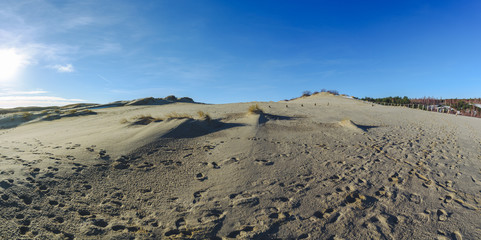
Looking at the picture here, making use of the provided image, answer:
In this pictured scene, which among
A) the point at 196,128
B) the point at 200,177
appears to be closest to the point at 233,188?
the point at 200,177

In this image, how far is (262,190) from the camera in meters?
3.37

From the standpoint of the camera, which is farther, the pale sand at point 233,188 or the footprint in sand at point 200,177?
the footprint in sand at point 200,177

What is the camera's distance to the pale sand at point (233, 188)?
2.63 m

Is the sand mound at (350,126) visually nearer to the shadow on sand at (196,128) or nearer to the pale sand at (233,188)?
the pale sand at (233,188)

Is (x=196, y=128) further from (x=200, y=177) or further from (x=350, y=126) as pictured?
(x=350, y=126)

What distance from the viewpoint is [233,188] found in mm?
3418

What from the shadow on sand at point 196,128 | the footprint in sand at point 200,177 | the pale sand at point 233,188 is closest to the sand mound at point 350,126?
the pale sand at point 233,188

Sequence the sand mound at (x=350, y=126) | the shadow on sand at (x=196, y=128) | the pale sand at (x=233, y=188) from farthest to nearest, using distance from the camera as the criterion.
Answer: the sand mound at (x=350, y=126) < the shadow on sand at (x=196, y=128) < the pale sand at (x=233, y=188)

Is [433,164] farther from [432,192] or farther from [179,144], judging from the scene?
[179,144]

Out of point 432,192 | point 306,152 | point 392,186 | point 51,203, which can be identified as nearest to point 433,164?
point 432,192

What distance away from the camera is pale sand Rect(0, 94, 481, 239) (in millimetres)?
2629

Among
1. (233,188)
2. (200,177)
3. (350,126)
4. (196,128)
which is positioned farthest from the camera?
(350,126)

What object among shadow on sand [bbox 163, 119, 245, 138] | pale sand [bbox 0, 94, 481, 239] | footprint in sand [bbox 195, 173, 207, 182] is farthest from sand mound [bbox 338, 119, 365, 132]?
footprint in sand [bbox 195, 173, 207, 182]

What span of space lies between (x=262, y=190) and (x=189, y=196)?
104cm
